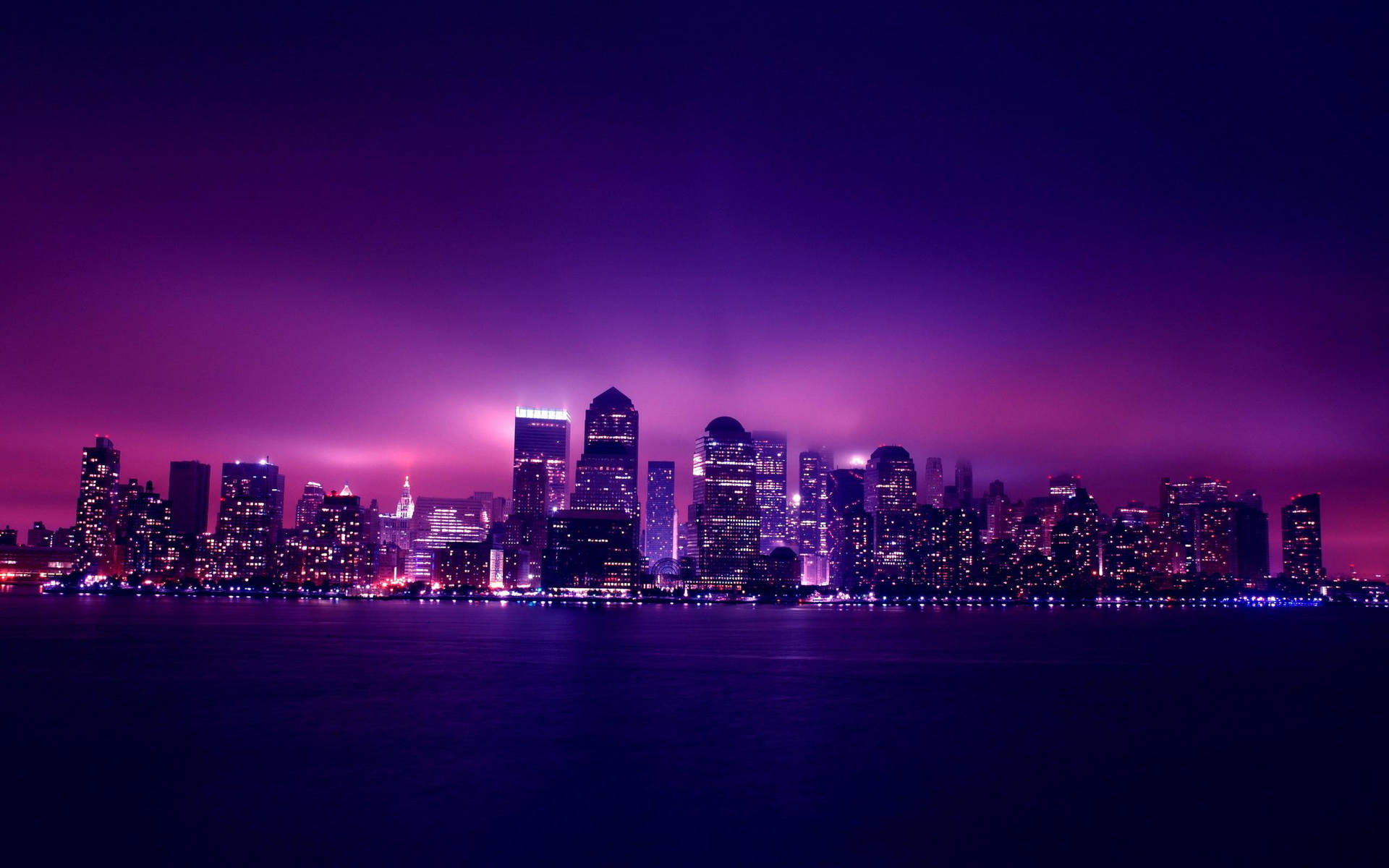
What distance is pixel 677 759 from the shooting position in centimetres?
3638

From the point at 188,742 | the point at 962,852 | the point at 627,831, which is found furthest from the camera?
the point at 188,742

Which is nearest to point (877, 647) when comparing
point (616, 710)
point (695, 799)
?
point (616, 710)

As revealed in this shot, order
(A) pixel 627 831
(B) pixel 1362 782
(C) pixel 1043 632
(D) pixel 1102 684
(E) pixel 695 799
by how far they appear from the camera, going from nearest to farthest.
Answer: (A) pixel 627 831, (E) pixel 695 799, (B) pixel 1362 782, (D) pixel 1102 684, (C) pixel 1043 632

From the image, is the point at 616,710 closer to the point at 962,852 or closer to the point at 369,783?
the point at 369,783

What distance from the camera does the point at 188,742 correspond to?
3828cm

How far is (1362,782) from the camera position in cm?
3378

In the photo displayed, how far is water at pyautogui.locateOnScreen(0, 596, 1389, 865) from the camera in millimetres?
25469

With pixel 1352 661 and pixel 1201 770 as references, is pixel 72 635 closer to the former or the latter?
pixel 1201 770

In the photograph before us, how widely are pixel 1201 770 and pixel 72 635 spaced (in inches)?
4017

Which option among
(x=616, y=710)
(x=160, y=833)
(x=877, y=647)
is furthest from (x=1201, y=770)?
(x=877, y=647)

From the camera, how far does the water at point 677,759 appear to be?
25.5 m

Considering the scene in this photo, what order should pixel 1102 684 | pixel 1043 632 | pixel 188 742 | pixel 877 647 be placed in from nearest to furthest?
pixel 188 742
pixel 1102 684
pixel 877 647
pixel 1043 632

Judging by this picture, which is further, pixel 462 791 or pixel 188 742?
pixel 188 742

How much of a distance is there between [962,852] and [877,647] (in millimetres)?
74827
